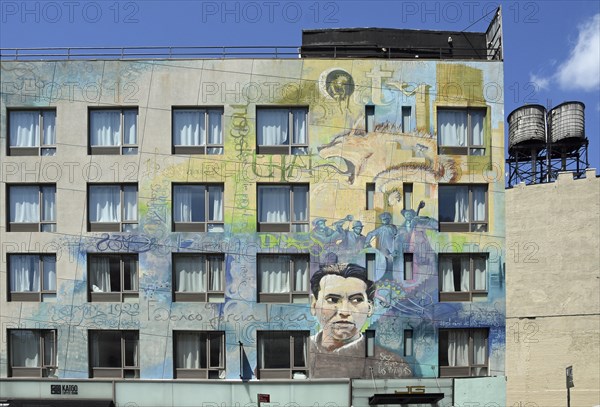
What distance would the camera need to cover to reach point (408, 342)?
21594mm

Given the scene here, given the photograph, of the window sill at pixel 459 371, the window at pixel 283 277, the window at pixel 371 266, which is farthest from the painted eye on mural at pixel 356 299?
the window sill at pixel 459 371

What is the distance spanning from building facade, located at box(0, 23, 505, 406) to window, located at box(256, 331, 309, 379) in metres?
0.06

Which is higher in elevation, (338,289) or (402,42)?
(402,42)

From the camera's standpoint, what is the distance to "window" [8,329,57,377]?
864 inches

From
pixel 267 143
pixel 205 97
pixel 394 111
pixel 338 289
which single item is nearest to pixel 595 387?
pixel 338 289

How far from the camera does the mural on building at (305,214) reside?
2153cm

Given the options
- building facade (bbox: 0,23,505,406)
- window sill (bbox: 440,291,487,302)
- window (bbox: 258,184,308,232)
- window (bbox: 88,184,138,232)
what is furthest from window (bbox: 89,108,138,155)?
window sill (bbox: 440,291,487,302)

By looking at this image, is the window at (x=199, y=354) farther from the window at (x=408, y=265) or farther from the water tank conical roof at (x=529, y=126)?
the water tank conical roof at (x=529, y=126)

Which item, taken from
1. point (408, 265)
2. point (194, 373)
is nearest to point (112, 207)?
point (194, 373)

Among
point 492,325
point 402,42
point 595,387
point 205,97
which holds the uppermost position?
point 402,42

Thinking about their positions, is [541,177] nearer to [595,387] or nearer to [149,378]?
[595,387]

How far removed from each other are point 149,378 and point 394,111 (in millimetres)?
14477

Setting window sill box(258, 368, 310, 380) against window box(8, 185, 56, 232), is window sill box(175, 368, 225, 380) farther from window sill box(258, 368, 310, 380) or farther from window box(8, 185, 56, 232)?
window box(8, 185, 56, 232)

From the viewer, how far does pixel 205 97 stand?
22.0m
